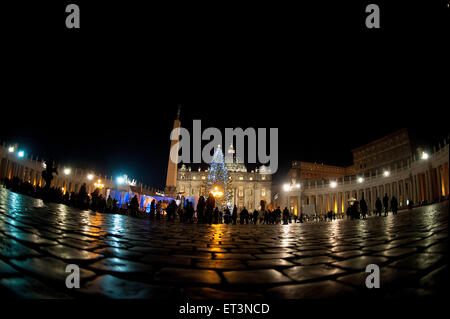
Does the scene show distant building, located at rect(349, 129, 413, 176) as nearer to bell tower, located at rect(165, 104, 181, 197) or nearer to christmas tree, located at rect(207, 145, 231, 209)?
christmas tree, located at rect(207, 145, 231, 209)

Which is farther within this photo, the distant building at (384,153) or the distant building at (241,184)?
the distant building at (241,184)

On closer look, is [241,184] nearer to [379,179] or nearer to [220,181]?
[220,181]

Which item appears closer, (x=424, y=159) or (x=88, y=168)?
(x=424, y=159)

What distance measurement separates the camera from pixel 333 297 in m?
1.62

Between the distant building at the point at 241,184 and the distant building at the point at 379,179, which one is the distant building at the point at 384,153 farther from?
the distant building at the point at 241,184

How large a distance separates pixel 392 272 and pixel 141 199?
124ft

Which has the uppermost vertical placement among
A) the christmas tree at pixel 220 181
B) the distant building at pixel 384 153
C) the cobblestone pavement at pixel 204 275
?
the distant building at pixel 384 153

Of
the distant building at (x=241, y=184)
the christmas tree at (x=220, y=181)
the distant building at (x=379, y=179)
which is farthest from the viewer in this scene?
the distant building at (x=241, y=184)

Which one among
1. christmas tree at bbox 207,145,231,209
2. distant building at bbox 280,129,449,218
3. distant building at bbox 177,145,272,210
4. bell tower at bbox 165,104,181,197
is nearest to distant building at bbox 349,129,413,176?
distant building at bbox 280,129,449,218

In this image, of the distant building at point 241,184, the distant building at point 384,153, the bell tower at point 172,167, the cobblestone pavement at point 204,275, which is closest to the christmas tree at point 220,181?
the bell tower at point 172,167

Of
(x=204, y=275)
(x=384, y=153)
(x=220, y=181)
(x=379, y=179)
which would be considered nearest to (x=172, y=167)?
(x=220, y=181)
